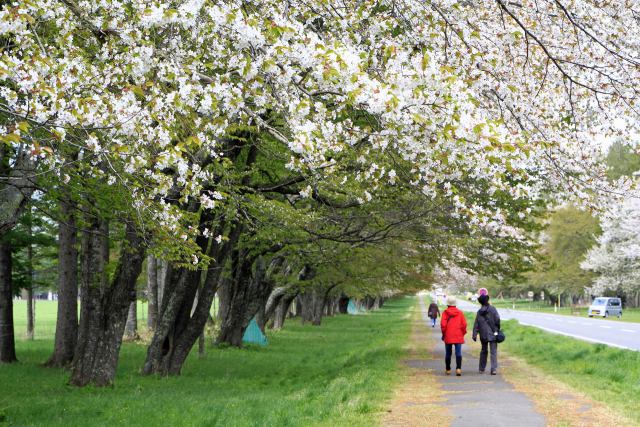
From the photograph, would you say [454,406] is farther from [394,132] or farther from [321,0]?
[321,0]

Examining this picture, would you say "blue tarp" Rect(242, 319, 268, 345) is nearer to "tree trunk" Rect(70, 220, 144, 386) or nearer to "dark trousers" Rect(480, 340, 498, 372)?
"tree trunk" Rect(70, 220, 144, 386)

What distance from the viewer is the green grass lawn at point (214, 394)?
1030 cm

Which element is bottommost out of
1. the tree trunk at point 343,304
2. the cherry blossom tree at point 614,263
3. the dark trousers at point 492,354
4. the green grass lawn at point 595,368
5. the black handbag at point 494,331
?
the tree trunk at point 343,304

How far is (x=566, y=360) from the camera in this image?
16.2 meters

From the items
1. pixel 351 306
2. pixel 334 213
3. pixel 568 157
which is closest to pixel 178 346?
pixel 334 213

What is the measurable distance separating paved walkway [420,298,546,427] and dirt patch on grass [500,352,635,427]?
Answer: 16cm

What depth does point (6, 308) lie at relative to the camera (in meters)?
19.2

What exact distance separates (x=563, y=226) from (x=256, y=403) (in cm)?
7169

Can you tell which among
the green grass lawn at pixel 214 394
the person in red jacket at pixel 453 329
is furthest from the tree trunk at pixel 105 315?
the person in red jacket at pixel 453 329

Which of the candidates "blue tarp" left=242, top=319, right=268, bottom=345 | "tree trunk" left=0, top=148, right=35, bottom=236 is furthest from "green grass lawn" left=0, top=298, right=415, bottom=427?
"blue tarp" left=242, top=319, right=268, bottom=345

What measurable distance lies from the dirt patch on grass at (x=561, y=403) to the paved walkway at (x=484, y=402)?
16 cm

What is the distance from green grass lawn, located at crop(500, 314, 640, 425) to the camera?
10359 mm

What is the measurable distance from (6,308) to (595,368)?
13.6m

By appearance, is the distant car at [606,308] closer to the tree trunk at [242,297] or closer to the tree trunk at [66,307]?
the tree trunk at [242,297]
